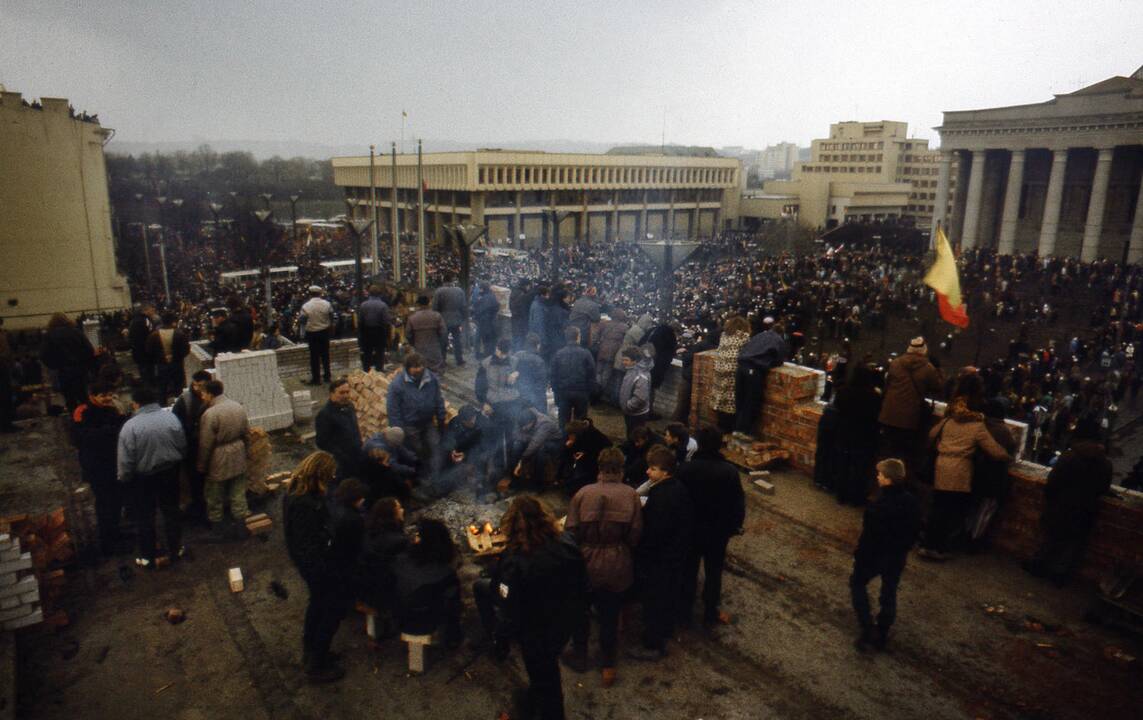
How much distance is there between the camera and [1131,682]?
4781 mm

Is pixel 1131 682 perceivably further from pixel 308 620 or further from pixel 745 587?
pixel 308 620

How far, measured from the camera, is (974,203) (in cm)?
5184

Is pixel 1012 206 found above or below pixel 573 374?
above

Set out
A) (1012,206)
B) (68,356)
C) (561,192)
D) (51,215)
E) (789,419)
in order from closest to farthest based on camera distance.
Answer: (789,419) → (68,356) → (51,215) → (1012,206) → (561,192)

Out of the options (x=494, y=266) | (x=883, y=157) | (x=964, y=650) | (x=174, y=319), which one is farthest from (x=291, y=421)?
(x=883, y=157)

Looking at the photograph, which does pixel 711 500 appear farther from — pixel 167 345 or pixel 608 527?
pixel 167 345

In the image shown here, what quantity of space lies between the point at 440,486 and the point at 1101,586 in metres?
5.89

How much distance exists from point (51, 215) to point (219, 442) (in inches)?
1136

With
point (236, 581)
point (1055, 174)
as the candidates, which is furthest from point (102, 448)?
point (1055, 174)

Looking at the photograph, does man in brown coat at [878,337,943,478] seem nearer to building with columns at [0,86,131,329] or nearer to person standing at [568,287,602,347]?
person standing at [568,287,602,347]

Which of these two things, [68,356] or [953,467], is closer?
[953,467]

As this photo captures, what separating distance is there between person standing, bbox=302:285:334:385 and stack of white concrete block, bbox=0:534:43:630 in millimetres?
6136

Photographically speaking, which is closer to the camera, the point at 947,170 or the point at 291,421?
the point at 291,421

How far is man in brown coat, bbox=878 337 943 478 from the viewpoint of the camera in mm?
6828
